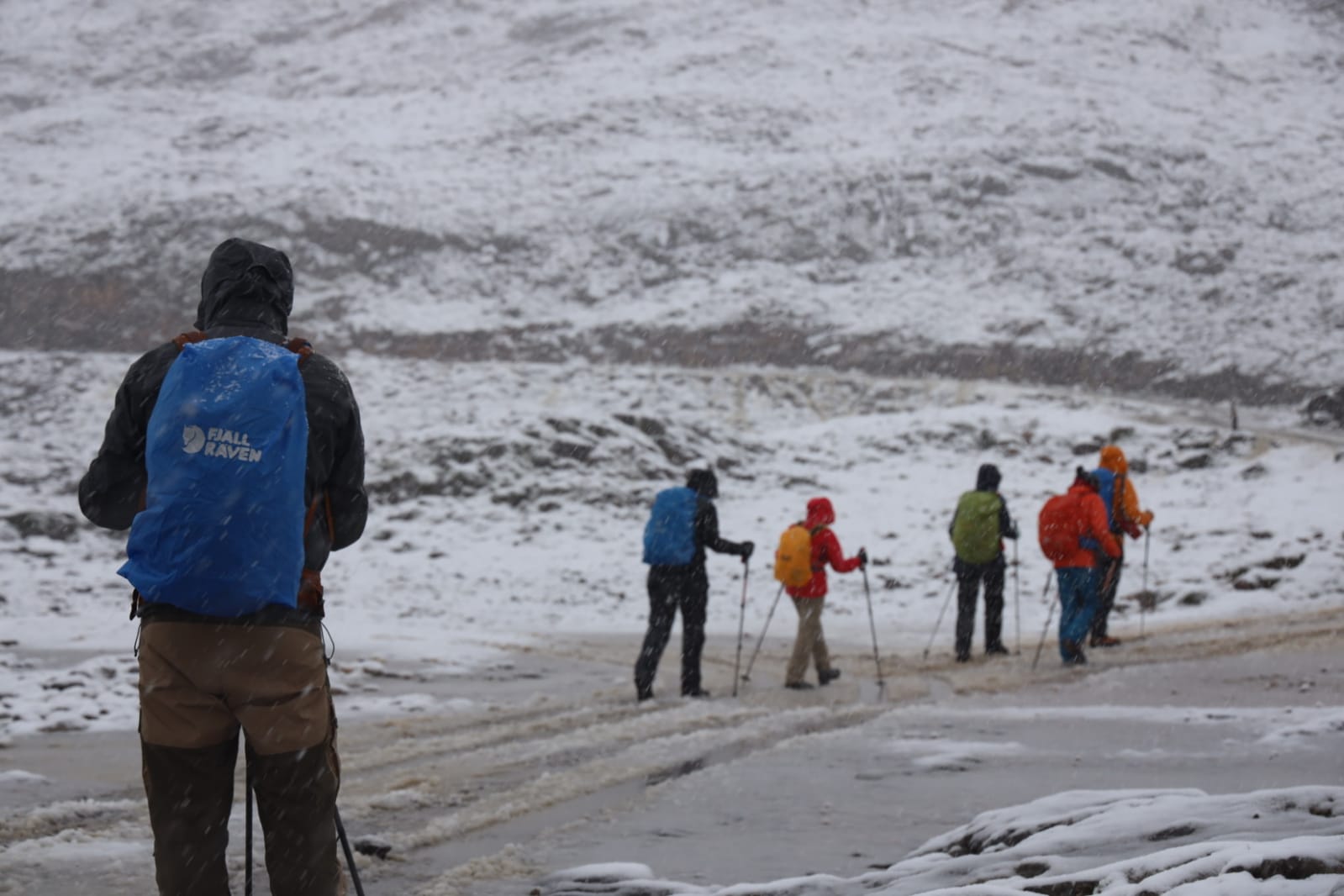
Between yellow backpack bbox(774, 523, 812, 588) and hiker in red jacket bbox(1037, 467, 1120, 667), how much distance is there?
7.43ft

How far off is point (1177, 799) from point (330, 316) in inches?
1834

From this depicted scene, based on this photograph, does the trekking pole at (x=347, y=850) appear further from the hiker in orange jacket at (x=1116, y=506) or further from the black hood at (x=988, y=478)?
the hiker in orange jacket at (x=1116, y=506)

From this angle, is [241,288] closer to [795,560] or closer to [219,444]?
[219,444]

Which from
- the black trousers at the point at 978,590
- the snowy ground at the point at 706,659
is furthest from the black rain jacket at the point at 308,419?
the black trousers at the point at 978,590

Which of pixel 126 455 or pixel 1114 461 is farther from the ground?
pixel 126 455

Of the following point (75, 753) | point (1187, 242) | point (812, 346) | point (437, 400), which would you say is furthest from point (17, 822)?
point (1187, 242)

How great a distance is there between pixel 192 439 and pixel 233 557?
295 mm

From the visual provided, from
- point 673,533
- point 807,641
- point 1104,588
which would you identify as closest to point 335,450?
point 673,533

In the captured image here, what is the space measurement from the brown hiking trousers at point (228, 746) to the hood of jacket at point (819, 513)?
837 cm

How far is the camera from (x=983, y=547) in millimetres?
12469

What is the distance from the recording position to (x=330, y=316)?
4731 cm

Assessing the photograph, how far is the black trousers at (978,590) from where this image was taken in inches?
486

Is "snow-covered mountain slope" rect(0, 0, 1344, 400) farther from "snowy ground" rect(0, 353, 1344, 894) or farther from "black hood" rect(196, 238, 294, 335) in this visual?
"black hood" rect(196, 238, 294, 335)

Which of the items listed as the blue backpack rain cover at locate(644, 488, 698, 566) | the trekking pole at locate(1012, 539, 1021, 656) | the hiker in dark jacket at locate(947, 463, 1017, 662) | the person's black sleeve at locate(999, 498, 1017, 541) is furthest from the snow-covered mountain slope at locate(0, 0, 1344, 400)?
the blue backpack rain cover at locate(644, 488, 698, 566)
